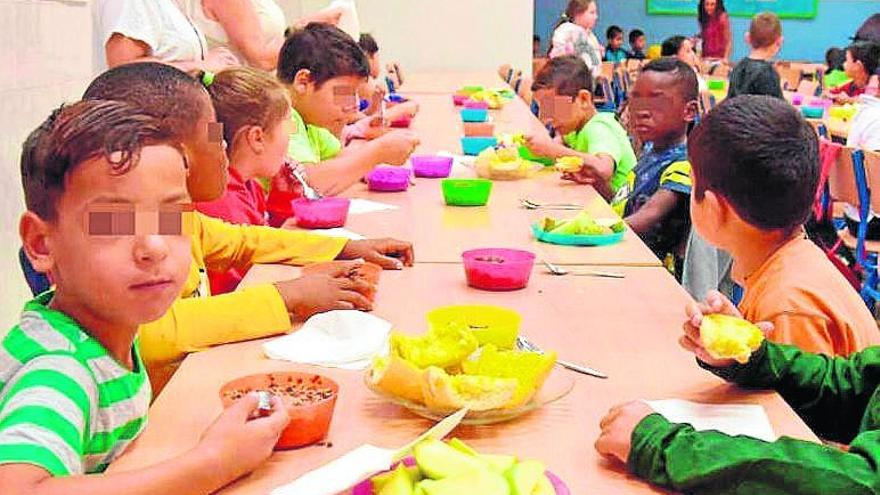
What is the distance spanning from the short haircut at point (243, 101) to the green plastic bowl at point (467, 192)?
637 millimetres

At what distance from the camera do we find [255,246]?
86.2 inches

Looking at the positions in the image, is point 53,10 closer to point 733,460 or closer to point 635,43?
point 733,460

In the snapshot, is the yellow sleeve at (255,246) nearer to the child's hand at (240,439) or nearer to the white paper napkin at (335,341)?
the white paper napkin at (335,341)

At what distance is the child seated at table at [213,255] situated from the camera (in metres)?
1.64

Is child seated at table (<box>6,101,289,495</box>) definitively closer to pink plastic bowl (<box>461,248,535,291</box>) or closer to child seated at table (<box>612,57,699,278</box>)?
pink plastic bowl (<box>461,248,535,291</box>)

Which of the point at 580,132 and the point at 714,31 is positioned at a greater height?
the point at 580,132

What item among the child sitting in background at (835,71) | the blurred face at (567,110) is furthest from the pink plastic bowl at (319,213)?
the child sitting in background at (835,71)

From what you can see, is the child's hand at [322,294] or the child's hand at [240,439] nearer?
the child's hand at [240,439]

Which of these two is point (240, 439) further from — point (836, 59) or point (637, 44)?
point (637, 44)

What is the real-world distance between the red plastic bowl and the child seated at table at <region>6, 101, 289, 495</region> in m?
0.03

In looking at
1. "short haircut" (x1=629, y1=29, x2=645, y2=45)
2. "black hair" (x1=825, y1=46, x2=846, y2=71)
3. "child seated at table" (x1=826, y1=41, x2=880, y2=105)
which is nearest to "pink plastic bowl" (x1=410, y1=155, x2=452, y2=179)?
"child seated at table" (x1=826, y1=41, x2=880, y2=105)


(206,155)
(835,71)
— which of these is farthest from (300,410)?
(835,71)

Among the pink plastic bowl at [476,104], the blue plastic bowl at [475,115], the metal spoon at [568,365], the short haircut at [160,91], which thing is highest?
the short haircut at [160,91]

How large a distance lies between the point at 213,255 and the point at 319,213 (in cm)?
40
